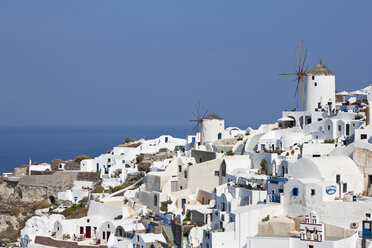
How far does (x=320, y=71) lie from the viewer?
45.7 m

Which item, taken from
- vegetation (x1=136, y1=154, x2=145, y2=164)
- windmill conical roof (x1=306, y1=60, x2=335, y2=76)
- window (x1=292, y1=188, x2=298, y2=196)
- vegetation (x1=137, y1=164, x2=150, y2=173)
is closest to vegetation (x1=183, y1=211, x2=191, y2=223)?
window (x1=292, y1=188, x2=298, y2=196)

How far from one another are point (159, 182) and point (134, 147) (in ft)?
62.9

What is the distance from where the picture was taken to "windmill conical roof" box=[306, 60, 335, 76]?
150 feet

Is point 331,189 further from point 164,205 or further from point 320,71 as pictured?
point 320,71

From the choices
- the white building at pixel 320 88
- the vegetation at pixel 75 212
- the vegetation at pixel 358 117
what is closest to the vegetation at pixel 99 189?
the vegetation at pixel 75 212

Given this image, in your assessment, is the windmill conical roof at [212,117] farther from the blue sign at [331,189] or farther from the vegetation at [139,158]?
the blue sign at [331,189]

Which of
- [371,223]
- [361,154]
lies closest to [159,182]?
[361,154]

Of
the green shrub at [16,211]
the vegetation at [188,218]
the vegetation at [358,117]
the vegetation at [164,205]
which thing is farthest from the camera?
the green shrub at [16,211]

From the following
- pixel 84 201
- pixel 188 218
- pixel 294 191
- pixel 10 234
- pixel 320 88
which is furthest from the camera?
pixel 10 234

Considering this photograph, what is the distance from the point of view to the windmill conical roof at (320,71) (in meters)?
45.7

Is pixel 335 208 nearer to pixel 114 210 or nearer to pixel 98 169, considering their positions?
pixel 114 210

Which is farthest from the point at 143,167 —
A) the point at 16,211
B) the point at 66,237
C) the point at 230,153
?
the point at 66,237

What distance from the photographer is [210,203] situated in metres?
36.8

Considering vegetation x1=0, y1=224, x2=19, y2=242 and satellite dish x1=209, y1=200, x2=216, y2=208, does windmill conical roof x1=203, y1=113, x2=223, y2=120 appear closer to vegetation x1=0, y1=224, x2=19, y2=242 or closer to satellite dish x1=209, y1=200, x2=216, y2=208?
satellite dish x1=209, y1=200, x2=216, y2=208
